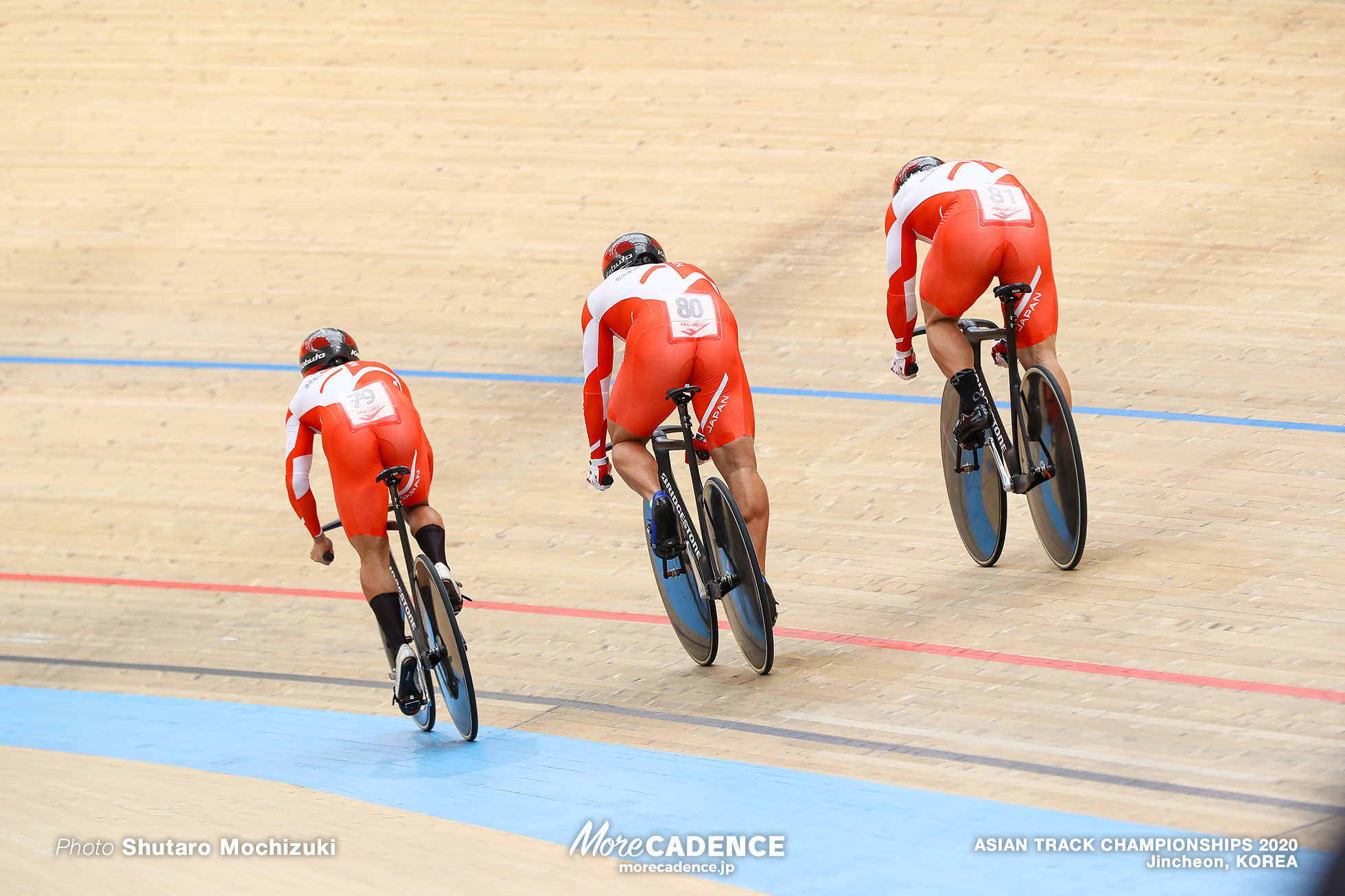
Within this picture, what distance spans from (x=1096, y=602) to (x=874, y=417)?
7.03 feet

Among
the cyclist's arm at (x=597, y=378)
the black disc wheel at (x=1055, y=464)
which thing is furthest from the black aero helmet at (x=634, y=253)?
the black disc wheel at (x=1055, y=464)

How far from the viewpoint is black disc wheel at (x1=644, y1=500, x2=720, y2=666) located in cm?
387

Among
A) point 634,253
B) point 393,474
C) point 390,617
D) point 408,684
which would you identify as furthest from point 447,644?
point 634,253

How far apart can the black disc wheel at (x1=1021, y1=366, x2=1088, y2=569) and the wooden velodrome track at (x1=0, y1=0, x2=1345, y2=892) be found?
13 centimetres

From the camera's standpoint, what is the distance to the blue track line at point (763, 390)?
17.3 feet

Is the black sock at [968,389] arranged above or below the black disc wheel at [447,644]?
above

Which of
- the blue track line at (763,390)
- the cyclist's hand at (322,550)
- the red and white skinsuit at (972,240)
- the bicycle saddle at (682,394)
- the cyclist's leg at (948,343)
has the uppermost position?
the red and white skinsuit at (972,240)

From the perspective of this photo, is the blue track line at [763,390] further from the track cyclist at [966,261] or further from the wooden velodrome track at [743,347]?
the track cyclist at [966,261]

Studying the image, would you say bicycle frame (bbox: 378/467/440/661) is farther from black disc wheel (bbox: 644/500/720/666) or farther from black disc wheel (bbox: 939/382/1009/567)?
black disc wheel (bbox: 939/382/1009/567)

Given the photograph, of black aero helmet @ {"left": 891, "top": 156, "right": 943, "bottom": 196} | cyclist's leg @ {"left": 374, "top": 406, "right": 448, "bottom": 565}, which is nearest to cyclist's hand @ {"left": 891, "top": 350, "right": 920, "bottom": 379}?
black aero helmet @ {"left": 891, "top": 156, "right": 943, "bottom": 196}

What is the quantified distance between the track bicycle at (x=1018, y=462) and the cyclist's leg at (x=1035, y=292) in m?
0.05

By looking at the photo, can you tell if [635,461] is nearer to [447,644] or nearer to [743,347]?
[447,644]

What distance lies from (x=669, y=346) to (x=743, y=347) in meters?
3.31

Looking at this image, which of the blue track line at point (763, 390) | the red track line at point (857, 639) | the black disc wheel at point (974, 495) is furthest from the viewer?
the blue track line at point (763, 390)
